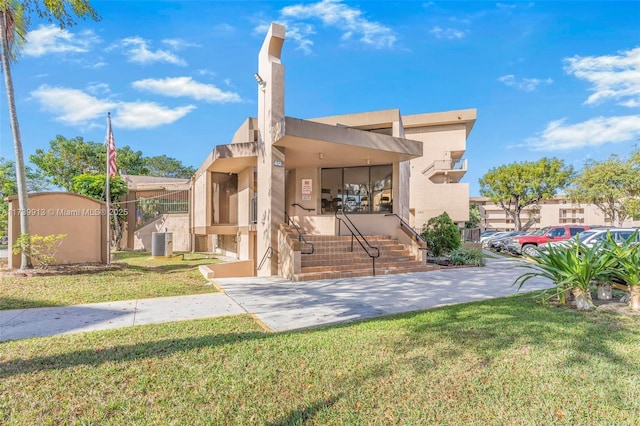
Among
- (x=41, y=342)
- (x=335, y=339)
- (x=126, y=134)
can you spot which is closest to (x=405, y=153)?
(x=335, y=339)

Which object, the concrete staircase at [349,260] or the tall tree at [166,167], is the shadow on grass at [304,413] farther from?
the tall tree at [166,167]

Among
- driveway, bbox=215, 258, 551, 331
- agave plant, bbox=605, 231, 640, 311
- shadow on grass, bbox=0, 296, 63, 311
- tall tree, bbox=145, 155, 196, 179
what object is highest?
tall tree, bbox=145, 155, 196, 179

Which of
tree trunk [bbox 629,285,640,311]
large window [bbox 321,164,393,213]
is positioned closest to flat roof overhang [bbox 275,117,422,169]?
large window [bbox 321,164,393,213]

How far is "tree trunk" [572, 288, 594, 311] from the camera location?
4.95m

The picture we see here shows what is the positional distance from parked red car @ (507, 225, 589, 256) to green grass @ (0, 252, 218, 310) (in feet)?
52.7

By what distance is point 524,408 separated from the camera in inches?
101

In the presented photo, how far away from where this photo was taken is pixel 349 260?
10.0m

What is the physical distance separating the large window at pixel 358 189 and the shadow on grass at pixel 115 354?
9724mm

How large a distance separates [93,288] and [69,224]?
438cm

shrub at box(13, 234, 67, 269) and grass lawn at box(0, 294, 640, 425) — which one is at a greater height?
shrub at box(13, 234, 67, 269)

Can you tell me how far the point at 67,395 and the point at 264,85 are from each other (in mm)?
9369

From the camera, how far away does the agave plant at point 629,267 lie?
194 inches

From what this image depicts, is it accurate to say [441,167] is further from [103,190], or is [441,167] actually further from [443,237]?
[103,190]

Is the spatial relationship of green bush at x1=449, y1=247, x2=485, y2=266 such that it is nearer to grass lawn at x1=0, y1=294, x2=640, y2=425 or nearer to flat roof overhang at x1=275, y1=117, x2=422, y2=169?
flat roof overhang at x1=275, y1=117, x2=422, y2=169
